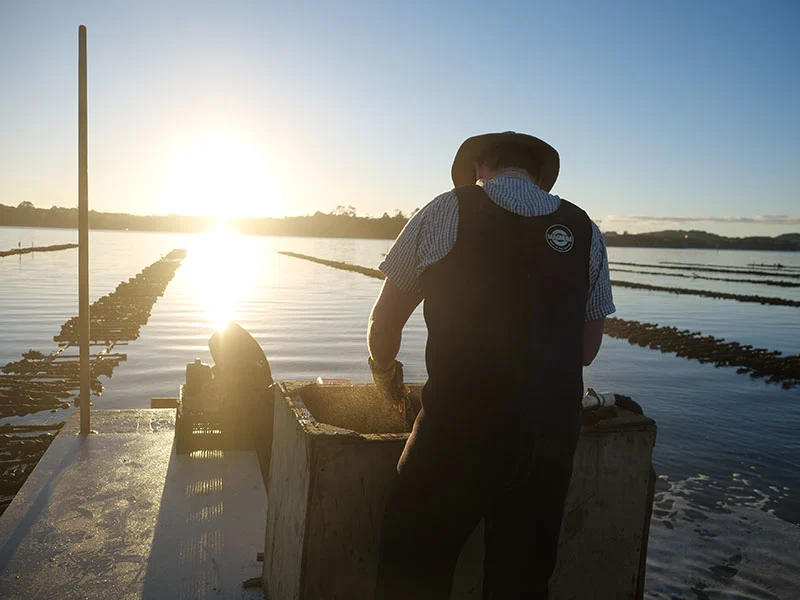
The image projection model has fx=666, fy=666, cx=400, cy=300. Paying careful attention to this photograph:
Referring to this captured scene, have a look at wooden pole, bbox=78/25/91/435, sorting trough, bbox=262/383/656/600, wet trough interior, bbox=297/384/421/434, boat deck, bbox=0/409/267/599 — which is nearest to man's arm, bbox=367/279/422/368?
sorting trough, bbox=262/383/656/600

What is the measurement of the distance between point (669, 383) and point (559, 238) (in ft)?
44.0

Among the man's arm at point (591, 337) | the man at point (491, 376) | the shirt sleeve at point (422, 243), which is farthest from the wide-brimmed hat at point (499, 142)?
the man's arm at point (591, 337)

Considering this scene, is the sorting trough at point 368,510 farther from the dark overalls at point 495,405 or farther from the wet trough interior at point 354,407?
the dark overalls at point 495,405

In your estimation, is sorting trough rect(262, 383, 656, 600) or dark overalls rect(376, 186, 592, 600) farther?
sorting trough rect(262, 383, 656, 600)

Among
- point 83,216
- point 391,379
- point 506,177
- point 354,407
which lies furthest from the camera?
point 83,216

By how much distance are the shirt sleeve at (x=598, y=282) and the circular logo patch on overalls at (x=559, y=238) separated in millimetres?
137

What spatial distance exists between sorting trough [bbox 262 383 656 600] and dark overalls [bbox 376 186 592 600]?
20 cm

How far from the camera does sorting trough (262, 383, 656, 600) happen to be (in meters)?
2.38

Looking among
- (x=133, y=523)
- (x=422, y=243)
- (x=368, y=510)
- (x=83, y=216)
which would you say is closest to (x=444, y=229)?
(x=422, y=243)

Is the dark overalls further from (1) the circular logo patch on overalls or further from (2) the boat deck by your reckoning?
(2) the boat deck

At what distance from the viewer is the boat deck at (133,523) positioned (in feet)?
10.5

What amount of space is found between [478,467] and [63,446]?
4.09 metres

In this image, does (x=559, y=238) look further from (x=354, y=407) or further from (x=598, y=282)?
(x=354, y=407)

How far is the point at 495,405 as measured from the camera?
2.02 m
